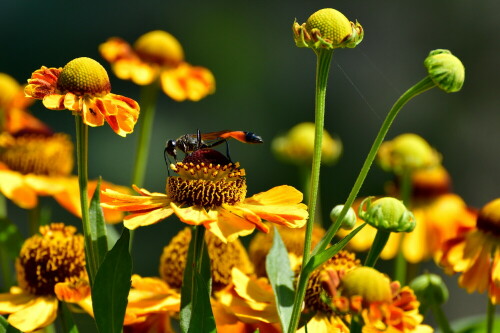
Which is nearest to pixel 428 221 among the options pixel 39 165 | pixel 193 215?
pixel 39 165

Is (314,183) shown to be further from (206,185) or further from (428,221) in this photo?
(428,221)

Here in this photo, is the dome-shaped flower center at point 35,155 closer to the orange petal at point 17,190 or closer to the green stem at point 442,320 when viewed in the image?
the orange petal at point 17,190

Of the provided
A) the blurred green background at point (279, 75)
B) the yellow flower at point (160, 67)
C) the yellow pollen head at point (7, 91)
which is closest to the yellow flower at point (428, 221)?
the yellow flower at point (160, 67)

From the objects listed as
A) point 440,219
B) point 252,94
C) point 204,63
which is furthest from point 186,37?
point 440,219

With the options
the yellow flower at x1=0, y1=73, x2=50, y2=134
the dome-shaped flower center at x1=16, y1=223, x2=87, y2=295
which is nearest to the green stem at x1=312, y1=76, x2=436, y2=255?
the dome-shaped flower center at x1=16, y1=223, x2=87, y2=295

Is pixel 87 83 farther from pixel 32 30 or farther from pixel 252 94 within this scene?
pixel 32 30
